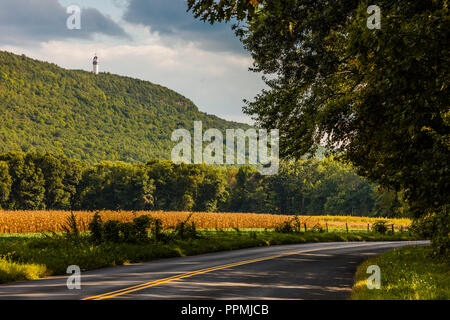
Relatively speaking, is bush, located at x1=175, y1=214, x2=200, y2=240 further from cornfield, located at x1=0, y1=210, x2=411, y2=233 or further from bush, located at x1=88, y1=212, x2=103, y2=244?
bush, located at x1=88, y1=212, x2=103, y2=244

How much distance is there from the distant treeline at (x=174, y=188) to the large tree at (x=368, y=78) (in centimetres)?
5699

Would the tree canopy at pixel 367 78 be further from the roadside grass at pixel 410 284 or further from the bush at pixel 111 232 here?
the bush at pixel 111 232

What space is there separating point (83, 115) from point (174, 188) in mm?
62391

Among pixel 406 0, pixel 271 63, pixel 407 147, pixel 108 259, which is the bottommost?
pixel 108 259

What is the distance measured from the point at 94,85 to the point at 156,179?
278 ft

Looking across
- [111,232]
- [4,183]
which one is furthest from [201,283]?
[4,183]

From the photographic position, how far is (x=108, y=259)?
18109mm

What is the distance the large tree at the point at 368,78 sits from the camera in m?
8.59

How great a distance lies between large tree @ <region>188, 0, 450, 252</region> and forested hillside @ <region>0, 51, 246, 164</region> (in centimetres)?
11463

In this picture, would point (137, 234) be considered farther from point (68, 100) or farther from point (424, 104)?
point (68, 100)

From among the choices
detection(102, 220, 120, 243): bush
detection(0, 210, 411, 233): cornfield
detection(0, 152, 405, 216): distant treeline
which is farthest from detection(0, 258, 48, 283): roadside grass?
detection(0, 152, 405, 216): distant treeline

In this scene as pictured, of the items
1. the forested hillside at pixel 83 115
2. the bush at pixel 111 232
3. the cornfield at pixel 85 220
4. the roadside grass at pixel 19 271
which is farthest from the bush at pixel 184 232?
the forested hillside at pixel 83 115

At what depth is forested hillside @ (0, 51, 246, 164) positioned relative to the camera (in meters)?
137
